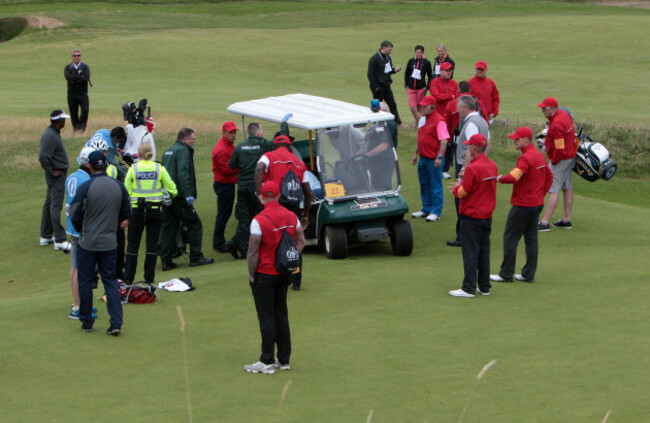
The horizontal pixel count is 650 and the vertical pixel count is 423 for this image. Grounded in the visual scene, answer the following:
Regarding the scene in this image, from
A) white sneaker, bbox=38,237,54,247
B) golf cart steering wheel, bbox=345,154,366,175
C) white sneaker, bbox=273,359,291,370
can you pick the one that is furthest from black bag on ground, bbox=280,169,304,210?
white sneaker, bbox=38,237,54,247

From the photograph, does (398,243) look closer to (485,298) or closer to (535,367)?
(485,298)

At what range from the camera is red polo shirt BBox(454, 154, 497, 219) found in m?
10.2

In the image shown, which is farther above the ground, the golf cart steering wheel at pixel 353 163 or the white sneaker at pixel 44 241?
the golf cart steering wheel at pixel 353 163

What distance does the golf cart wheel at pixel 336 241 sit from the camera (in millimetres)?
12414

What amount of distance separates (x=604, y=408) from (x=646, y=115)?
20.0m

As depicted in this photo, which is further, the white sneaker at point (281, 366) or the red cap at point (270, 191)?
the white sneaker at point (281, 366)

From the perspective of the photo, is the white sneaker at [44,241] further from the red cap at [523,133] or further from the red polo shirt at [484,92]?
the red polo shirt at [484,92]

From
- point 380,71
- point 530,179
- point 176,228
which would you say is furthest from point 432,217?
point 380,71

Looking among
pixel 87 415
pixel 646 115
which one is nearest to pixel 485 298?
pixel 87 415

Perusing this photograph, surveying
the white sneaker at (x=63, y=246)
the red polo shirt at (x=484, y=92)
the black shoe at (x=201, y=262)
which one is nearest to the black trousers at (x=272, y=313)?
the black shoe at (x=201, y=262)

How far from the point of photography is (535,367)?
313 inches

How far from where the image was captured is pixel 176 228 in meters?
13.0

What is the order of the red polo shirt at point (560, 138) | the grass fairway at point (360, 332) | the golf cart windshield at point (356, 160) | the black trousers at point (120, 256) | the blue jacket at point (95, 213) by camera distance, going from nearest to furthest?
1. the grass fairway at point (360, 332)
2. the blue jacket at point (95, 213)
3. the black trousers at point (120, 256)
4. the golf cart windshield at point (356, 160)
5. the red polo shirt at point (560, 138)

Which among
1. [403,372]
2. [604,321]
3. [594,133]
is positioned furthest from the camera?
[594,133]
